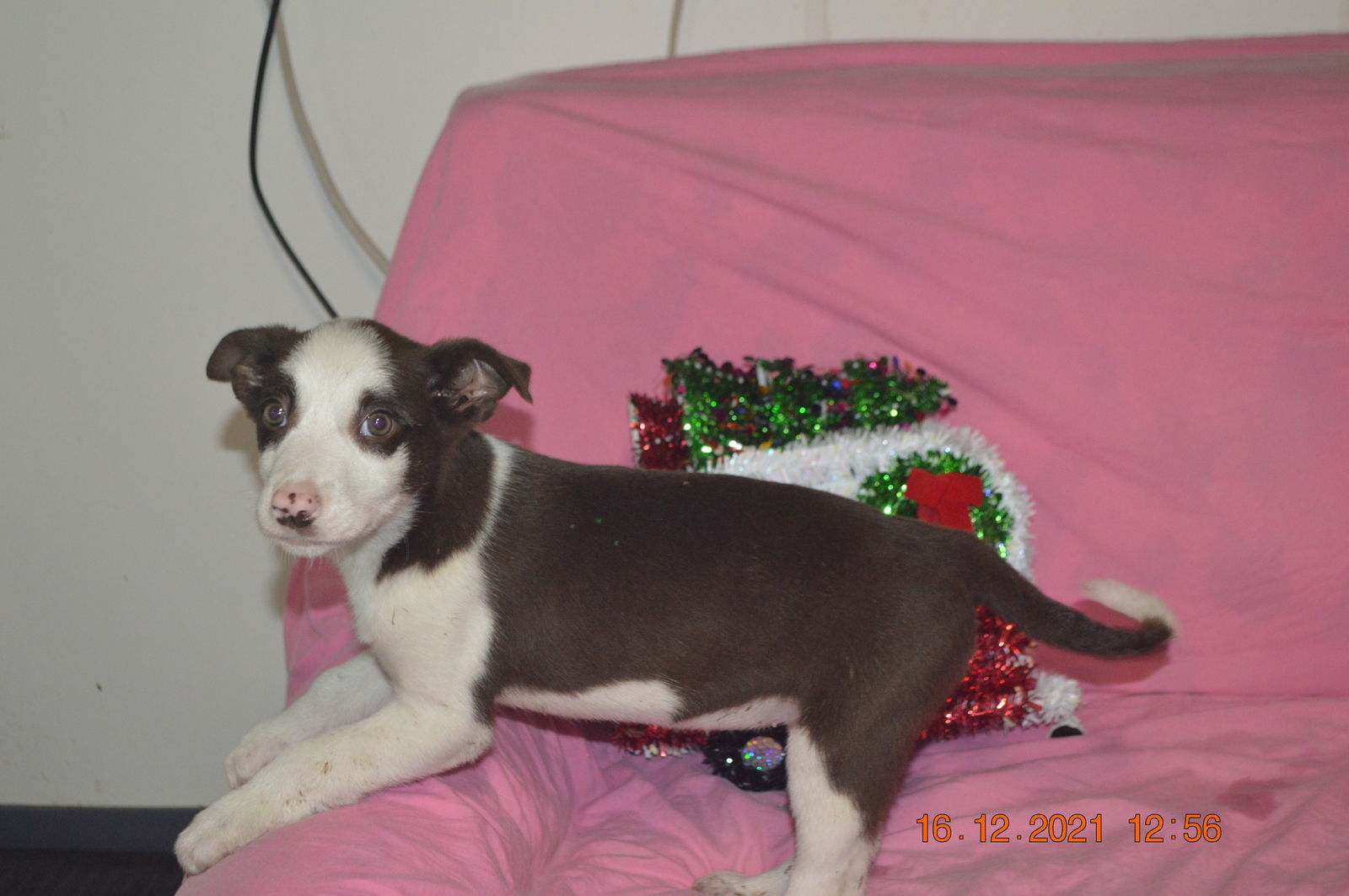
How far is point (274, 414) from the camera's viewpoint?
1.80 meters

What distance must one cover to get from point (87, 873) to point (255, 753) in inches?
61.8

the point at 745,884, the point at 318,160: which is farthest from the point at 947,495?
the point at 318,160

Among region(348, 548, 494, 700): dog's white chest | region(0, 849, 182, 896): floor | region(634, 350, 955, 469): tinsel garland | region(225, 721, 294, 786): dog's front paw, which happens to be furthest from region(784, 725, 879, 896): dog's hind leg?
region(0, 849, 182, 896): floor

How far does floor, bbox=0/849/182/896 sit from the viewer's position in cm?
303

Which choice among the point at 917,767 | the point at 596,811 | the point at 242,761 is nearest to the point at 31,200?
the point at 242,761

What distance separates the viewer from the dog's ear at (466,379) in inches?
72.1

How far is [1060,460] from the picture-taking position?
101 inches

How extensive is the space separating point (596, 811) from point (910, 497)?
97 cm

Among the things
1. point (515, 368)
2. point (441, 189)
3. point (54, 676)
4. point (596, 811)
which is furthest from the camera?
point (54, 676)

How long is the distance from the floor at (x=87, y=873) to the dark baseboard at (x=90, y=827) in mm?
25

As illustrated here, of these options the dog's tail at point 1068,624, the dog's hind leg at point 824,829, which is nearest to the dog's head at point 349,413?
the dog's hind leg at point 824,829

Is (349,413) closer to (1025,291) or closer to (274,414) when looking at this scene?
(274,414)

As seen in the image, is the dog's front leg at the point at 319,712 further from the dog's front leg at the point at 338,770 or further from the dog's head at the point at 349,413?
the dog's head at the point at 349,413

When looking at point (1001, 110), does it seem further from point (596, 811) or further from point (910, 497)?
point (596, 811)
